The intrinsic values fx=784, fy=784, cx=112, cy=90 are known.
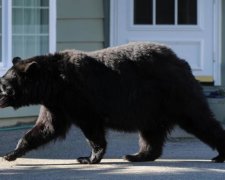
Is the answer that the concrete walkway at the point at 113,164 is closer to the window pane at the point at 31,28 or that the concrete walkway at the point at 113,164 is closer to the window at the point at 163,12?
the window pane at the point at 31,28

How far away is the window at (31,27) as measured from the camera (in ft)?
38.2

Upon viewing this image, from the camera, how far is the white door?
1309cm

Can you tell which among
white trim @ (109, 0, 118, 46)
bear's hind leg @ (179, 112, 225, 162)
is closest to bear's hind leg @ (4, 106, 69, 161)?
bear's hind leg @ (179, 112, 225, 162)

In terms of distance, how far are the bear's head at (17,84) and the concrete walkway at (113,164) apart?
29.2 inches

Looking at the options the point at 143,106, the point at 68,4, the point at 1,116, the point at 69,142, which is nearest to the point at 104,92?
the point at 143,106

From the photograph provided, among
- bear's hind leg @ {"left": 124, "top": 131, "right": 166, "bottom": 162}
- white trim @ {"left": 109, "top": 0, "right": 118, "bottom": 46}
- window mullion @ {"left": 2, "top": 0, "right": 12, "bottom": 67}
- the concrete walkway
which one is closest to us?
the concrete walkway

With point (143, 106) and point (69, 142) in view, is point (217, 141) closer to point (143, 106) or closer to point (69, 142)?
point (143, 106)

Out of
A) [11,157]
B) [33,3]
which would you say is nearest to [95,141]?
[11,157]

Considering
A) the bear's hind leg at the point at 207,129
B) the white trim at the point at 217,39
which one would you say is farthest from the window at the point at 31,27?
the bear's hind leg at the point at 207,129

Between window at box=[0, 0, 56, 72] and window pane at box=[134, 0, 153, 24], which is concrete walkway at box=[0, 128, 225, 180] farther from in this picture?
window pane at box=[134, 0, 153, 24]

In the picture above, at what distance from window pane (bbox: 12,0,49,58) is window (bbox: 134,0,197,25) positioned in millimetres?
1927

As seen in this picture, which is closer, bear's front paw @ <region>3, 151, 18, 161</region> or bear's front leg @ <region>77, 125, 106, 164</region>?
bear's front leg @ <region>77, 125, 106, 164</region>

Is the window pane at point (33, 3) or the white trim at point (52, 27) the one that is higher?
the window pane at point (33, 3)

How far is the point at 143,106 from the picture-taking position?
8836mm
